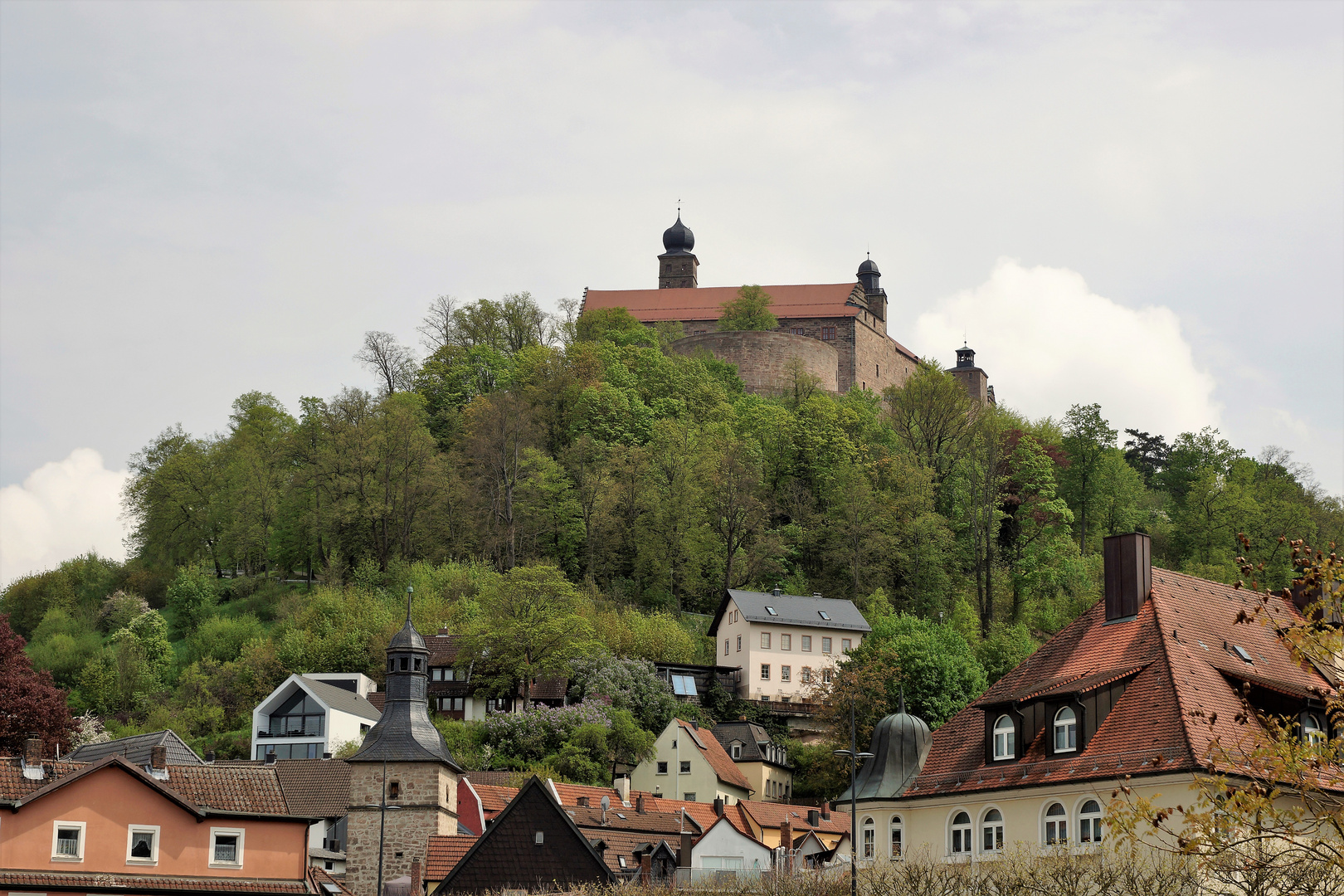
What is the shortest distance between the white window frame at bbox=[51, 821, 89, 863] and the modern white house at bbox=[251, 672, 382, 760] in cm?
2767

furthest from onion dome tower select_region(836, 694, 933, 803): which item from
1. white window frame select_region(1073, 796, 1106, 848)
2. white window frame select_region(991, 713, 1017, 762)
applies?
white window frame select_region(1073, 796, 1106, 848)

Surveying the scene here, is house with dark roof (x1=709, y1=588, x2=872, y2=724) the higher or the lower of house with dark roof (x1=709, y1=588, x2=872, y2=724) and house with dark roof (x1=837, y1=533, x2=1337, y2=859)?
the higher

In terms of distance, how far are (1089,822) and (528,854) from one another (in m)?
14.4

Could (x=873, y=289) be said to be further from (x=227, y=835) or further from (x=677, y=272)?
(x=227, y=835)

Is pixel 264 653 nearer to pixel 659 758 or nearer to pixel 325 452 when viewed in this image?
pixel 325 452

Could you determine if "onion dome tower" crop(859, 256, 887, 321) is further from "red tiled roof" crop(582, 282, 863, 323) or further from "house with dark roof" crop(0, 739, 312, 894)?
"house with dark roof" crop(0, 739, 312, 894)

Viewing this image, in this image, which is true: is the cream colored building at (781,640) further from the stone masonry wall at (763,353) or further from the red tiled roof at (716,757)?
the stone masonry wall at (763,353)

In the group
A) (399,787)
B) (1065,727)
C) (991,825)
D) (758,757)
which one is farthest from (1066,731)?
(758,757)

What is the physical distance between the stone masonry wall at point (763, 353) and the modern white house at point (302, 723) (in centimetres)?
4946

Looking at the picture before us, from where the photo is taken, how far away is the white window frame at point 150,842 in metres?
33.1

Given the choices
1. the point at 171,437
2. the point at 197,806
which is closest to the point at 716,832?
the point at 197,806

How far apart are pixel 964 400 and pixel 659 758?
132ft

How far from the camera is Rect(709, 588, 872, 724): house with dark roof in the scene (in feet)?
229

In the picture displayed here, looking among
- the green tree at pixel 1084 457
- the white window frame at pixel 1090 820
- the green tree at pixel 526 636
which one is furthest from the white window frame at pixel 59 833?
the green tree at pixel 1084 457
